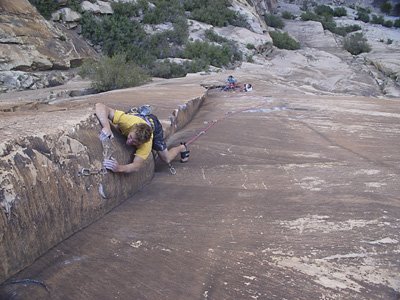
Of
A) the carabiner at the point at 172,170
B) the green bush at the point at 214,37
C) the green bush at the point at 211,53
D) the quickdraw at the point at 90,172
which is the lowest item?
the carabiner at the point at 172,170

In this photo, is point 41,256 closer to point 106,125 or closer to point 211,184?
point 106,125

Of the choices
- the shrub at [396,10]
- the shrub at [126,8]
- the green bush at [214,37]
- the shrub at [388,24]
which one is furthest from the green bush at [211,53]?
the shrub at [396,10]

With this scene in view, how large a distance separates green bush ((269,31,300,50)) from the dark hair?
18279 mm

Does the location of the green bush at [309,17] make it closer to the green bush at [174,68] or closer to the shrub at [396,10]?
the shrub at [396,10]

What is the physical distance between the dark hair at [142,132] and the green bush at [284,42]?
18.3 meters

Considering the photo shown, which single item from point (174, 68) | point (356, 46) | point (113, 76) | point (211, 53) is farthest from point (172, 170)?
point (356, 46)

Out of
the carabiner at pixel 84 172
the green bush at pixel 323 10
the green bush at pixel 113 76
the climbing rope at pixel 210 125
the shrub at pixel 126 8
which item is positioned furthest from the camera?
the green bush at pixel 323 10

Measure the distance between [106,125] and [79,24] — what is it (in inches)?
533

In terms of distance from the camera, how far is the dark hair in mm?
4679

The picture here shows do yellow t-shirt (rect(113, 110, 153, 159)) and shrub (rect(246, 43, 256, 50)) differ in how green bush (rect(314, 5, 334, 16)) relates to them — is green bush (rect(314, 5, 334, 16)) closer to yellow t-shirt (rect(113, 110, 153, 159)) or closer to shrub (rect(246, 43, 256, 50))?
shrub (rect(246, 43, 256, 50))

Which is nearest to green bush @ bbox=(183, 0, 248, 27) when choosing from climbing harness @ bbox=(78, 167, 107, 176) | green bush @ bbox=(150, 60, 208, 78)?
green bush @ bbox=(150, 60, 208, 78)

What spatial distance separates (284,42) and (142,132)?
18491 millimetres

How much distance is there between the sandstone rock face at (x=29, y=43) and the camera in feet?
39.1

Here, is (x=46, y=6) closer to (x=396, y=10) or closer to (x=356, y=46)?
(x=356, y=46)
